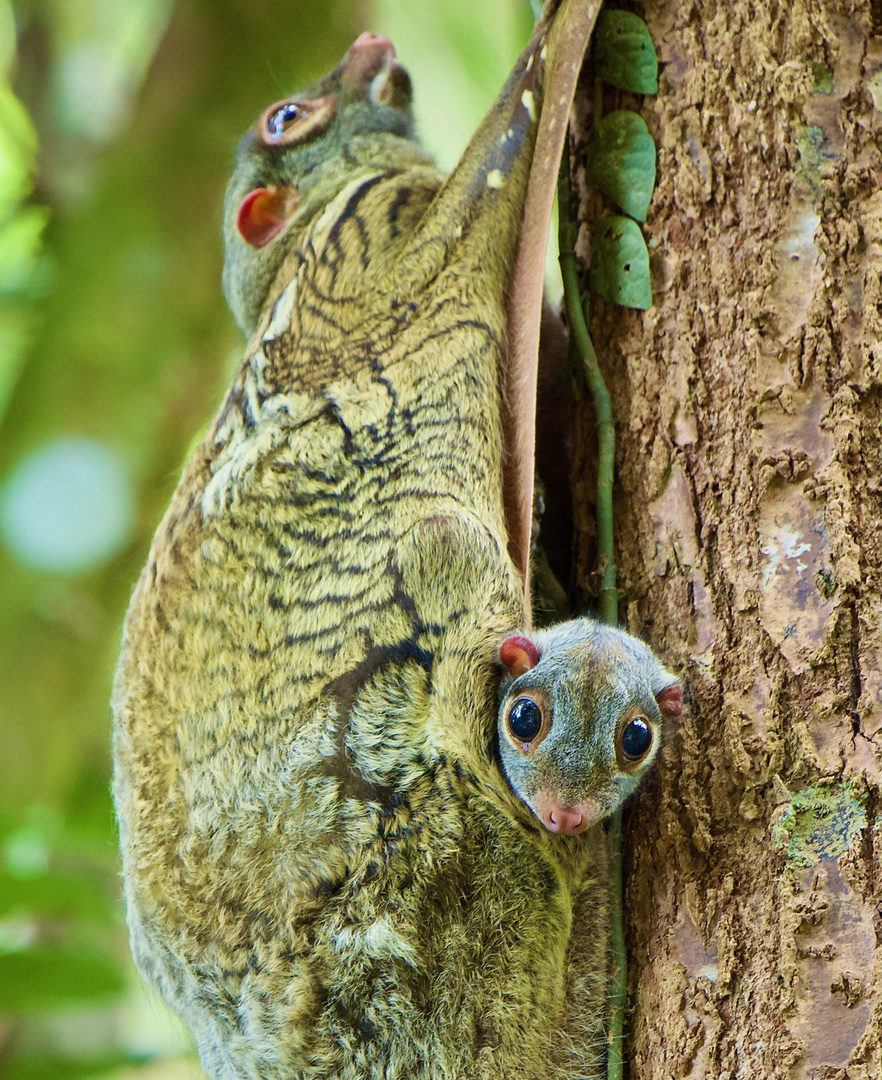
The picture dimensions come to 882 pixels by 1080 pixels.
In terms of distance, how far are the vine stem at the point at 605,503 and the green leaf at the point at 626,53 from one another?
26 cm

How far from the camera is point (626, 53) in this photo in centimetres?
253

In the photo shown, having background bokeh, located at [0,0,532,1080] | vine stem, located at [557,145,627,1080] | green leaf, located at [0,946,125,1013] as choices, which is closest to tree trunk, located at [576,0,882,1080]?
vine stem, located at [557,145,627,1080]

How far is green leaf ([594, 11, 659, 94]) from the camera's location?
249 cm

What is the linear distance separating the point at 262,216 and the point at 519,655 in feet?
6.48

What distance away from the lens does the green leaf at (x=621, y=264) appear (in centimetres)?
241

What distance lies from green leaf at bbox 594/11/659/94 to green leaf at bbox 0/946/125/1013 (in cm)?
249

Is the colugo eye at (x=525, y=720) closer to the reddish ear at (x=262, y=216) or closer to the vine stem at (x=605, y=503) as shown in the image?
the vine stem at (x=605, y=503)

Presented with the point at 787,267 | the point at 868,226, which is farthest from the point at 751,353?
the point at 868,226

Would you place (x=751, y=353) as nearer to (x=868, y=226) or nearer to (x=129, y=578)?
(x=868, y=226)

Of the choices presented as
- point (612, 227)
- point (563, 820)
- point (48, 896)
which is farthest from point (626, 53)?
point (48, 896)

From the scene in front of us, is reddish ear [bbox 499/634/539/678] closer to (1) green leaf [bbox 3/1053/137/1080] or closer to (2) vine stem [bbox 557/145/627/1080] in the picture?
(2) vine stem [bbox 557/145/627/1080]

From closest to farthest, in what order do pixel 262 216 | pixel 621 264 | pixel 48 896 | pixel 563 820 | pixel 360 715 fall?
pixel 563 820, pixel 360 715, pixel 621 264, pixel 48 896, pixel 262 216

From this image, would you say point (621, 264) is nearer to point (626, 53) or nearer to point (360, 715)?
point (626, 53)

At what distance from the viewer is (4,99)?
6051mm
